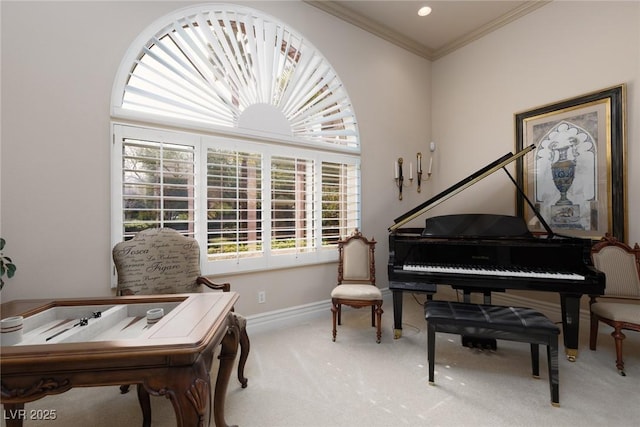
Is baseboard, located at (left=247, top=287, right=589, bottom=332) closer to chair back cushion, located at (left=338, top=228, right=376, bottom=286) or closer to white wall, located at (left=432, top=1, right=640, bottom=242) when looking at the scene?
chair back cushion, located at (left=338, top=228, right=376, bottom=286)

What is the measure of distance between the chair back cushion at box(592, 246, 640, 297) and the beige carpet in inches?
21.4

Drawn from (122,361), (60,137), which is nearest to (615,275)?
(122,361)

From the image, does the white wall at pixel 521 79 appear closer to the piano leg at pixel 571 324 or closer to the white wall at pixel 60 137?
the piano leg at pixel 571 324

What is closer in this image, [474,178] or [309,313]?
[474,178]

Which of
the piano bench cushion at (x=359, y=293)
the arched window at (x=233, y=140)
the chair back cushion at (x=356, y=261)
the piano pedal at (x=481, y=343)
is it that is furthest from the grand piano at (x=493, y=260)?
the arched window at (x=233, y=140)

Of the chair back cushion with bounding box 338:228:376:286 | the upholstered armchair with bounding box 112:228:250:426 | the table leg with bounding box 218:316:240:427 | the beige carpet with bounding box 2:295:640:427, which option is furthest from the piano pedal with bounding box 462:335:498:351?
the table leg with bounding box 218:316:240:427

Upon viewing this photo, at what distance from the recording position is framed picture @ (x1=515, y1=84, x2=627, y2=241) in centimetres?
273

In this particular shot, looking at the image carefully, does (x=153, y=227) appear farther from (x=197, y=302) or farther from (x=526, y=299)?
(x=526, y=299)

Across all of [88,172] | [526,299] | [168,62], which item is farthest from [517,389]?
[168,62]

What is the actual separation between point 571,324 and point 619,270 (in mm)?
806

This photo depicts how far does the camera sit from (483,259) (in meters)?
2.51

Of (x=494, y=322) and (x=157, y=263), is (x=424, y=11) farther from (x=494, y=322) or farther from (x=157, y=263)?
(x=157, y=263)

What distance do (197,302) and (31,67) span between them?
218 centimetres

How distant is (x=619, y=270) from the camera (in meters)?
2.45
